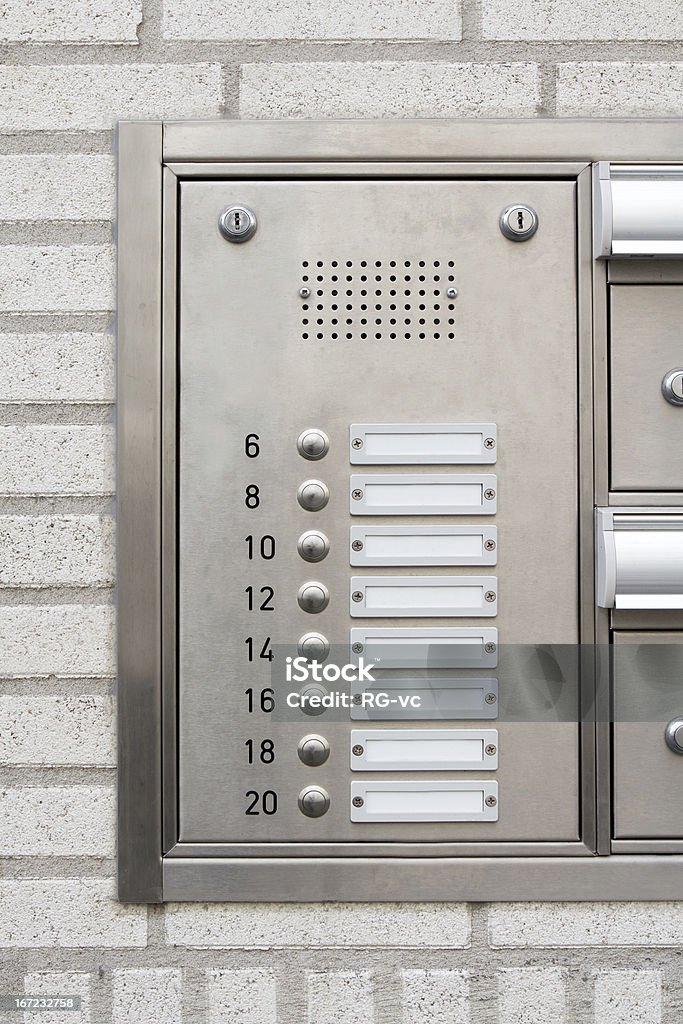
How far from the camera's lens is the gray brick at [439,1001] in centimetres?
80

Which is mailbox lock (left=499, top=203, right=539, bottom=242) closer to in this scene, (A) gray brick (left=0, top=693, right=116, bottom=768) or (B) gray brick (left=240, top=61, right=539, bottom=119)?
(B) gray brick (left=240, top=61, right=539, bottom=119)

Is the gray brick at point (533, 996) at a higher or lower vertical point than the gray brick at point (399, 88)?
lower

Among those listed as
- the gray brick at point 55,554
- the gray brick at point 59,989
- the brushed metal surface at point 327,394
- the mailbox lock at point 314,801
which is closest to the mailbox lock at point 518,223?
the brushed metal surface at point 327,394

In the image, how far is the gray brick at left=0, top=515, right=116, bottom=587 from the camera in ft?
2.67

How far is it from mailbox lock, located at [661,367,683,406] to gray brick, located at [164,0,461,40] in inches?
18.8

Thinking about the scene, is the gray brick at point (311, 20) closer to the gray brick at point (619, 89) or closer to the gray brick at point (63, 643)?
the gray brick at point (619, 89)

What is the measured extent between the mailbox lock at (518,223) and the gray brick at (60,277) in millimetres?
469

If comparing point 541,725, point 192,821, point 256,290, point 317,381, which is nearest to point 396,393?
point 317,381

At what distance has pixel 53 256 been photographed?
0.81 metres

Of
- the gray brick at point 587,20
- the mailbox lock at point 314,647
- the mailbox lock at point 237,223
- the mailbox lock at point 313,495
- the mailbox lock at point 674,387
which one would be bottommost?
the mailbox lock at point 314,647

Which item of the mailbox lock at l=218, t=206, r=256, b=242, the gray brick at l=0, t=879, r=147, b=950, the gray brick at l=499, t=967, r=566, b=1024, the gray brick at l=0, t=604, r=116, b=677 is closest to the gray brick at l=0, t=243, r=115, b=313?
the mailbox lock at l=218, t=206, r=256, b=242

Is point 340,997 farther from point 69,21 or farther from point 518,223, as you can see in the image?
point 69,21

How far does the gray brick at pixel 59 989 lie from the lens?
31.7 inches

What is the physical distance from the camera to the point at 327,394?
0.81 m
